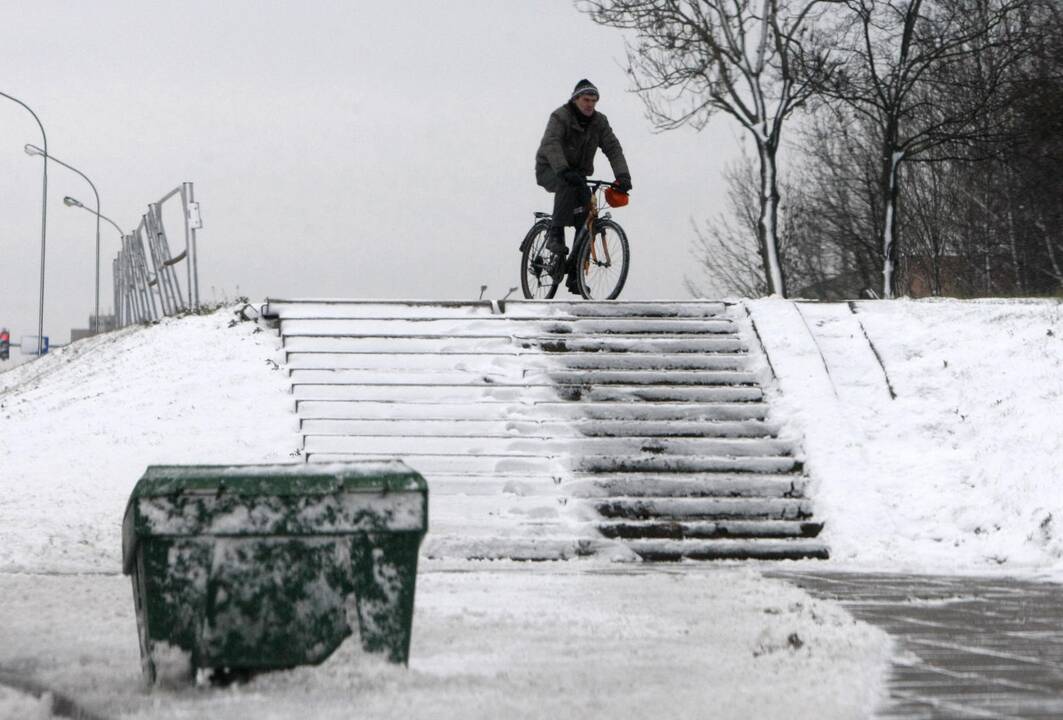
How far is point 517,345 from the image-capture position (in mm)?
13906

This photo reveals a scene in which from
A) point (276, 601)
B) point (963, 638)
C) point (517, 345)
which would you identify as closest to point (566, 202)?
point (517, 345)

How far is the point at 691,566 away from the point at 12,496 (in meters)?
5.12

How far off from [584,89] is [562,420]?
3797 millimetres

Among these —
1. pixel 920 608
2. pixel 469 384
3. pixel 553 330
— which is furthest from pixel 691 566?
pixel 553 330

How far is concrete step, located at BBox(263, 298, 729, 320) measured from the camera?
14727 millimetres

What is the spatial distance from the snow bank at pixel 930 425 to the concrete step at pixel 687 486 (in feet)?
0.86

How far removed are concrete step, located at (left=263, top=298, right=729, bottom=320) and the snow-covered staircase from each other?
0.06 ft

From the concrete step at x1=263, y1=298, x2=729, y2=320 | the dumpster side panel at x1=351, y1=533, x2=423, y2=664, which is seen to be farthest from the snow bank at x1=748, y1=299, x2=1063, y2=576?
the dumpster side panel at x1=351, y1=533, x2=423, y2=664

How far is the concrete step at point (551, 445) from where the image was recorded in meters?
11.9

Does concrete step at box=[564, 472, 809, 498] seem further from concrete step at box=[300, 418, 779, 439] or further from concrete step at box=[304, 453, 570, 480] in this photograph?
concrete step at box=[300, 418, 779, 439]

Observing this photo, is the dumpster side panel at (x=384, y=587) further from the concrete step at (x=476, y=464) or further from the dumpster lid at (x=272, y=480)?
the concrete step at (x=476, y=464)

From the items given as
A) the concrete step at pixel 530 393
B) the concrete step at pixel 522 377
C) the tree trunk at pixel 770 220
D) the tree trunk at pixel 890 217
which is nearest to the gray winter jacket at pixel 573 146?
the concrete step at pixel 522 377

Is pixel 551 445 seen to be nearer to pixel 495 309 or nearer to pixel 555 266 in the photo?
pixel 495 309

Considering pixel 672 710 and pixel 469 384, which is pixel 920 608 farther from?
pixel 469 384
